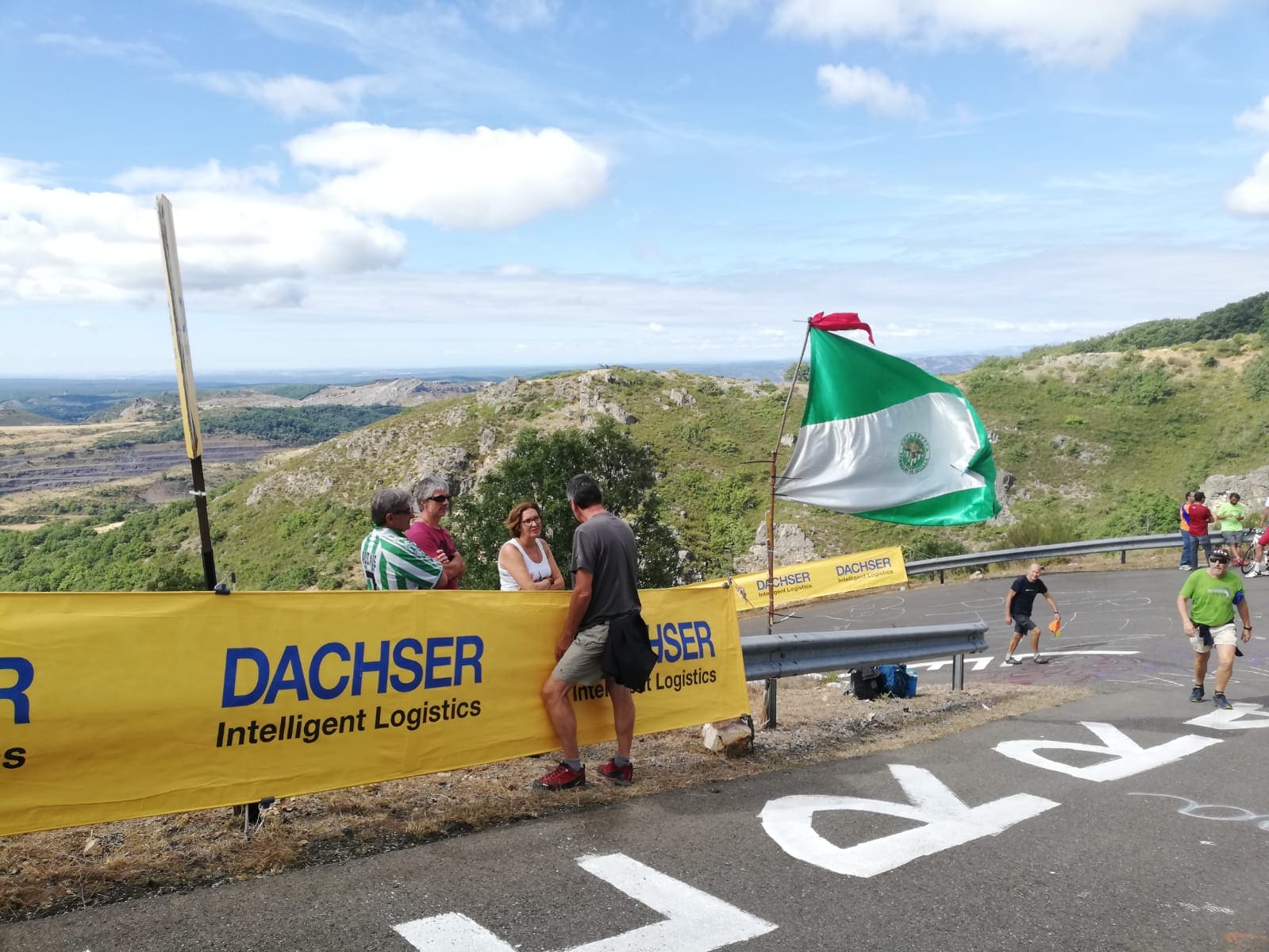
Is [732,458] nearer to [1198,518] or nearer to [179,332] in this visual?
[1198,518]

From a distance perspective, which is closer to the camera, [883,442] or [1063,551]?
[883,442]

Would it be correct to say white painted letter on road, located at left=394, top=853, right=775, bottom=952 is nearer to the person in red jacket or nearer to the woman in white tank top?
the woman in white tank top

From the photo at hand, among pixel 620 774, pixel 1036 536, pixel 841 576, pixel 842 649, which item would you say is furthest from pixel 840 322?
pixel 1036 536

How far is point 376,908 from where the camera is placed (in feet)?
13.3

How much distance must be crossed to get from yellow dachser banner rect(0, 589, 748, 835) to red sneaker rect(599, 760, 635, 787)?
0.38m

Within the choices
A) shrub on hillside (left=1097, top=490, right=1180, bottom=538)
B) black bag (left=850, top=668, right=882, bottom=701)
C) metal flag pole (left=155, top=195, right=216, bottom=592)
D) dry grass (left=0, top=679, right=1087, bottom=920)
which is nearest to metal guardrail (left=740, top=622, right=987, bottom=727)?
dry grass (left=0, top=679, right=1087, bottom=920)

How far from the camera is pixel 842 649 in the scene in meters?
8.49

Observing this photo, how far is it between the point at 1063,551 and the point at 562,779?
20.6 metres

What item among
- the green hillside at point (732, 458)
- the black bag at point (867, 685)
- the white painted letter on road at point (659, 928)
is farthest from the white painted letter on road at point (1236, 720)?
the green hillside at point (732, 458)

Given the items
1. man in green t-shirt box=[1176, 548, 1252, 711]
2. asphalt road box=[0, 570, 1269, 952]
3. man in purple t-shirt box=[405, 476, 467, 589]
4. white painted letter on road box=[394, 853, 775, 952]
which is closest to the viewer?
white painted letter on road box=[394, 853, 775, 952]

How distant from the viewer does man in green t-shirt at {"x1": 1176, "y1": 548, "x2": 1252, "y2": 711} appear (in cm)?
956

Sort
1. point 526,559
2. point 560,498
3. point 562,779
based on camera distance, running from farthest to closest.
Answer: point 560,498
point 526,559
point 562,779

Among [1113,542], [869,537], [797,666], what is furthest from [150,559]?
[797,666]

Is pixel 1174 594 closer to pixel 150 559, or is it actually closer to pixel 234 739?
pixel 234 739
